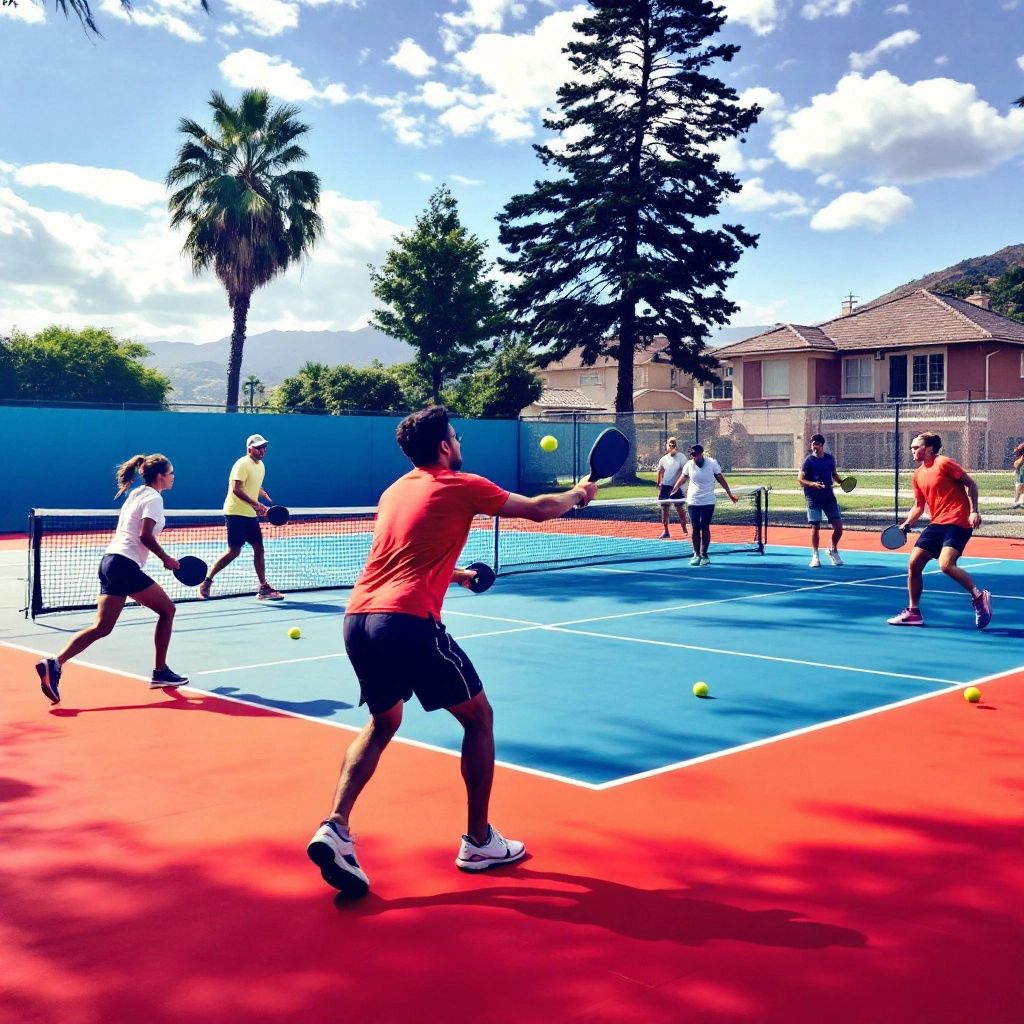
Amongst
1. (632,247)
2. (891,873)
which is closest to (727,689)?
(891,873)

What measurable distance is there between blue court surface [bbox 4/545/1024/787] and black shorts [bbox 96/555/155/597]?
2.71 ft

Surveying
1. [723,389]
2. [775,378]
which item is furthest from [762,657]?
[723,389]

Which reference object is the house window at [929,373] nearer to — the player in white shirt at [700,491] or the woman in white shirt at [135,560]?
the player in white shirt at [700,491]

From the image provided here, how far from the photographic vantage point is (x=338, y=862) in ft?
14.8

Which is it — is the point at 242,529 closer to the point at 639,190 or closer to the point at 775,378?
the point at 639,190

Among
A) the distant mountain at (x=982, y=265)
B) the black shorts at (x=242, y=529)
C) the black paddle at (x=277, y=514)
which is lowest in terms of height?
the black shorts at (x=242, y=529)

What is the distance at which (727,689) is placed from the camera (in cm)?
855

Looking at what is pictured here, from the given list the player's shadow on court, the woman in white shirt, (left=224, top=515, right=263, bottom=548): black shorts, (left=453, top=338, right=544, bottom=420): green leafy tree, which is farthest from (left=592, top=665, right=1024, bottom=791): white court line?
(left=453, top=338, right=544, bottom=420): green leafy tree

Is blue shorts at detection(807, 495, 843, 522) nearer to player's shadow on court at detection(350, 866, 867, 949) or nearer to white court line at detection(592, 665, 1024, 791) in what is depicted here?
white court line at detection(592, 665, 1024, 791)

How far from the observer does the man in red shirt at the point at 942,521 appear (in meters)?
11.0

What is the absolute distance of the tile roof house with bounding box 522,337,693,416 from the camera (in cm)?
7059

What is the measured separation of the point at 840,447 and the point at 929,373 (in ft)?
24.8

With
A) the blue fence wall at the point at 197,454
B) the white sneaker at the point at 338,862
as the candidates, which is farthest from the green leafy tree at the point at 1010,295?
the white sneaker at the point at 338,862

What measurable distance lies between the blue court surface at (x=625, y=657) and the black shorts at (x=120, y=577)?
0.83 m
